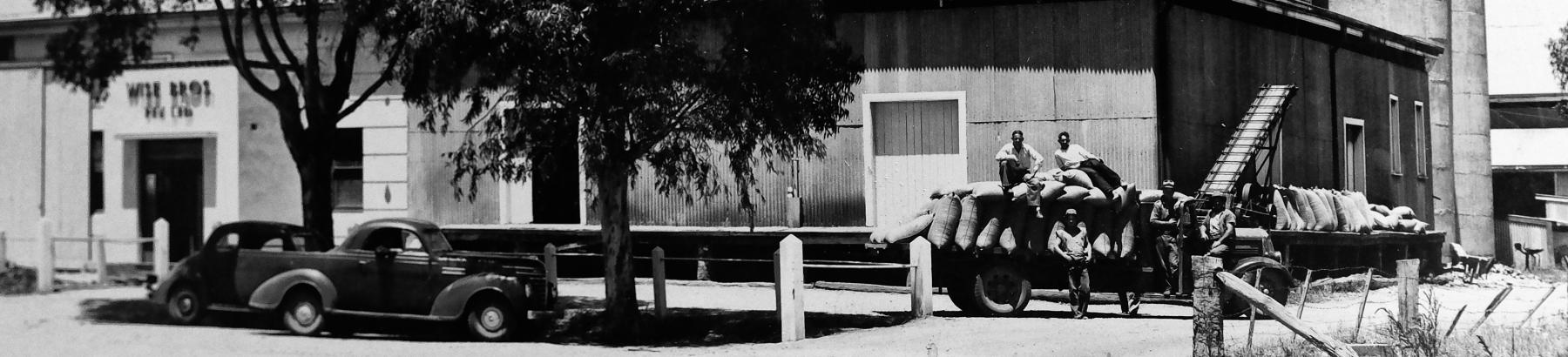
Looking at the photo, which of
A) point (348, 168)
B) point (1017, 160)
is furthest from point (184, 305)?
point (1017, 160)

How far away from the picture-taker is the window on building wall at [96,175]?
8500mm

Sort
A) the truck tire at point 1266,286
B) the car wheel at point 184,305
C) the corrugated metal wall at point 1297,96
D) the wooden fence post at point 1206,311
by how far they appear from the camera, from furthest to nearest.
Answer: the corrugated metal wall at point 1297,96, the truck tire at point 1266,286, the wooden fence post at point 1206,311, the car wheel at point 184,305

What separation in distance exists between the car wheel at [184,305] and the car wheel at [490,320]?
3.56 metres

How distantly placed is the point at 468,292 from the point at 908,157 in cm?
825

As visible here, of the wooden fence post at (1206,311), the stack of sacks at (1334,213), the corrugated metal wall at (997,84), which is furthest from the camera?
the stack of sacks at (1334,213)

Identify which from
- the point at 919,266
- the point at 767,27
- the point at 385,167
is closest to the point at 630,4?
the point at 767,27

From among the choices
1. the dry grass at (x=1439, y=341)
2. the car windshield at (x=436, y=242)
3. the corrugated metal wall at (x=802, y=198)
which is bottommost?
the dry grass at (x=1439, y=341)

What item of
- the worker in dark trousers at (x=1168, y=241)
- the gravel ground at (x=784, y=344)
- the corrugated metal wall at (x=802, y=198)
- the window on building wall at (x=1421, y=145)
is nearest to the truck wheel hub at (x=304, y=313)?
the gravel ground at (x=784, y=344)

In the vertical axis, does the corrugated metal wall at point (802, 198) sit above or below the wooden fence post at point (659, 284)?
above

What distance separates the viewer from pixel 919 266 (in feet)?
52.8

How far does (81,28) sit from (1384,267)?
18.5 m

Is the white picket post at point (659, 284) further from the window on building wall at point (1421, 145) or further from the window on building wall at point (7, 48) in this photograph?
the window on building wall at point (1421, 145)

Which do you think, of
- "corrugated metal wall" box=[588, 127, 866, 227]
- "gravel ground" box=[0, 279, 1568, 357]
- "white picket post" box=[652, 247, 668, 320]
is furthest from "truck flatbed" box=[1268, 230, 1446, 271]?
"white picket post" box=[652, 247, 668, 320]

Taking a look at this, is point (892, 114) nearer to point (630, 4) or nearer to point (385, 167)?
point (630, 4)
